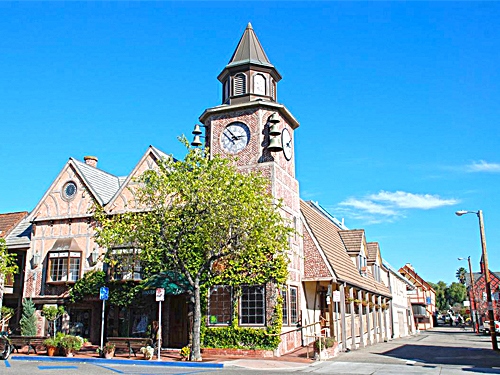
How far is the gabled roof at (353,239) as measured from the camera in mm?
32000

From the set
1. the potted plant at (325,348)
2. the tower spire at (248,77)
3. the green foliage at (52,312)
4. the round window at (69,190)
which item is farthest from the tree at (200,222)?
the round window at (69,190)

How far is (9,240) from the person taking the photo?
30.7 metres

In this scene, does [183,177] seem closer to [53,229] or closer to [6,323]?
[53,229]

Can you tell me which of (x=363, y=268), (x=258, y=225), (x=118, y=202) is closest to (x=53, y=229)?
(x=118, y=202)

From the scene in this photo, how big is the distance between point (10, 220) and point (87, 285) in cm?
Answer: 1201

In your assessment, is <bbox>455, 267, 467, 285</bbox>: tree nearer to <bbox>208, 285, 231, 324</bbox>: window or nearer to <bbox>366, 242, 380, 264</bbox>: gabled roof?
<bbox>366, 242, 380, 264</bbox>: gabled roof

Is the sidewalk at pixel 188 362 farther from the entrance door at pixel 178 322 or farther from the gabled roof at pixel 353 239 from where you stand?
the gabled roof at pixel 353 239

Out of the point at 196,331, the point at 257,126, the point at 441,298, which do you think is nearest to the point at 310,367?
the point at 196,331

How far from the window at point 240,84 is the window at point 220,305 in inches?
364

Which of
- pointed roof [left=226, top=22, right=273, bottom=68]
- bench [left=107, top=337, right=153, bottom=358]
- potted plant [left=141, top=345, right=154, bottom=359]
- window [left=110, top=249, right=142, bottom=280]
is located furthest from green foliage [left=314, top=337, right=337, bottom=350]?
pointed roof [left=226, top=22, right=273, bottom=68]

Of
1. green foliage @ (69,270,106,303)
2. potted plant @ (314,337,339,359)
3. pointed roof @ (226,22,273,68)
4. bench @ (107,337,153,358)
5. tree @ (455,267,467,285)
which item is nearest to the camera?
potted plant @ (314,337,339,359)

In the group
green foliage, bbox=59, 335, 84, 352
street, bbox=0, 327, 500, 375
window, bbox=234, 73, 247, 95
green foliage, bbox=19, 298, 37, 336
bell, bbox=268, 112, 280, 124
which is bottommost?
street, bbox=0, 327, 500, 375

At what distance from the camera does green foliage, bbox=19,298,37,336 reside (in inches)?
1010

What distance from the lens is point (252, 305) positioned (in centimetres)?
2139
